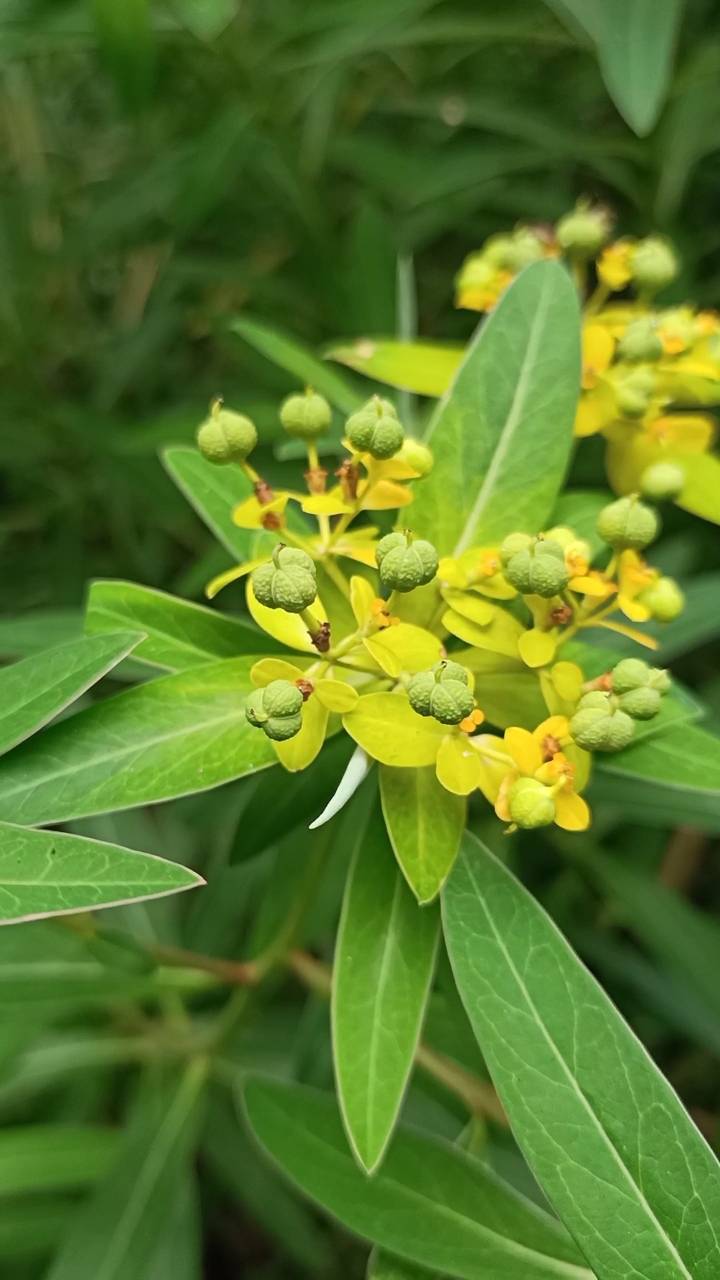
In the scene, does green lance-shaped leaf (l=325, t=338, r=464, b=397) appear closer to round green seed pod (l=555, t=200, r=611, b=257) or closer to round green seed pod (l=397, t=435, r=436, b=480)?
round green seed pod (l=555, t=200, r=611, b=257)

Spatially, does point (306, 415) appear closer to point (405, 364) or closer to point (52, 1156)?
point (405, 364)

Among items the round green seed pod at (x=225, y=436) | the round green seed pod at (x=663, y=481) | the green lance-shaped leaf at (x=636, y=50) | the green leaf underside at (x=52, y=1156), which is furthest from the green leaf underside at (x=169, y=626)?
the green leaf underside at (x=52, y=1156)

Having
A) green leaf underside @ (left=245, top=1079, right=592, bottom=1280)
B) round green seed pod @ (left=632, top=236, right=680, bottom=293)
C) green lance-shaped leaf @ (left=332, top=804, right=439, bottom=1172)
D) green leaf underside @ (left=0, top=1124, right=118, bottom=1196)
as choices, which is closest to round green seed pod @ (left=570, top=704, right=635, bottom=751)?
green lance-shaped leaf @ (left=332, top=804, right=439, bottom=1172)

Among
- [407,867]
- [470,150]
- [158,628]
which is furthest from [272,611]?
[470,150]

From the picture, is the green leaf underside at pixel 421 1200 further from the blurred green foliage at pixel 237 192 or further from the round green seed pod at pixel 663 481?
the blurred green foliage at pixel 237 192

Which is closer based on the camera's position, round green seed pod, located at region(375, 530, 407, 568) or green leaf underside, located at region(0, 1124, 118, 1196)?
round green seed pod, located at region(375, 530, 407, 568)

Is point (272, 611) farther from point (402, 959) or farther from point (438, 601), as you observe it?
point (402, 959)

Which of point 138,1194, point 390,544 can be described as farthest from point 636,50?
point 138,1194
